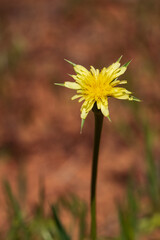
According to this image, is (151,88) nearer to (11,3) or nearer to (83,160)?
(83,160)

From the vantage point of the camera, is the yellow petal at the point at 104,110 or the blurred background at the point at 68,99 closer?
the yellow petal at the point at 104,110

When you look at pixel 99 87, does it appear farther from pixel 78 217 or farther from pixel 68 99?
pixel 68 99

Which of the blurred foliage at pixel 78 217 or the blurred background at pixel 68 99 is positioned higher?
the blurred background at pixel 68 99

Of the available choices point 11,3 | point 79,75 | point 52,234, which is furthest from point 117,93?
point 11,3

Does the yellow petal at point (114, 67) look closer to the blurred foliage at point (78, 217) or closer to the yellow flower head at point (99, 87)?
the yellow flower head at point (99, 87)

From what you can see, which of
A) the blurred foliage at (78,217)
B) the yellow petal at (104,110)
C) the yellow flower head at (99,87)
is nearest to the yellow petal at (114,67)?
the yellow flower head at (99,87)

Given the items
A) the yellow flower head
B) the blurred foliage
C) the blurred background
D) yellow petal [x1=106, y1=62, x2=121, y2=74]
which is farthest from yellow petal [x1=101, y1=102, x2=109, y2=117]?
the blurred background

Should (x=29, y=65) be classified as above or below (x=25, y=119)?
above
